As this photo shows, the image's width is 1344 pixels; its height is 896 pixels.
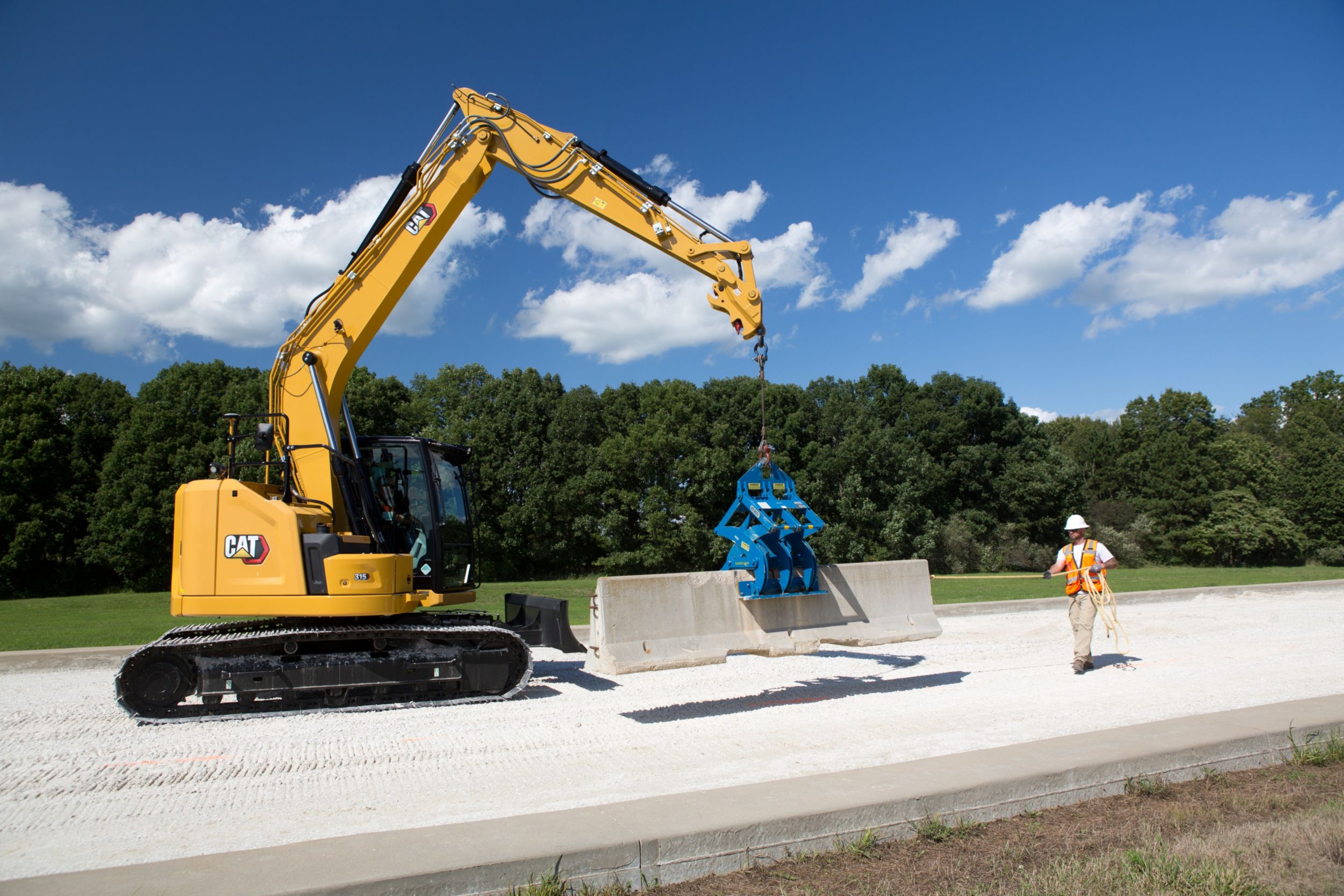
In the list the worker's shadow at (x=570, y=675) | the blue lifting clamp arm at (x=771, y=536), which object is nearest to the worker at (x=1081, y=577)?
the blue lifting clamp arm at (x=771, y=536)

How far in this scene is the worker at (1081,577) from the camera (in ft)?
30.8

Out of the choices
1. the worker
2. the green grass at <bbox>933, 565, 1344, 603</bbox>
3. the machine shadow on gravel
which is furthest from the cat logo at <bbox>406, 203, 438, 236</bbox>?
the green grass at <bbox>933, 565, 1344, 603</bbox>

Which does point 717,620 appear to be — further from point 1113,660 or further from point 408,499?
point 1113,660

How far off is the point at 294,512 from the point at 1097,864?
7.16 m

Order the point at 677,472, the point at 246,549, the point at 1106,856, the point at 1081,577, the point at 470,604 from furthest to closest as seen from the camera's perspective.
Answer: the point at 677,472
the point at 470,604
the point at 1081,577
the point at 246,549
the point at 1106,856

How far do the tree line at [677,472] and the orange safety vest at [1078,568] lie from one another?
29.1 meters

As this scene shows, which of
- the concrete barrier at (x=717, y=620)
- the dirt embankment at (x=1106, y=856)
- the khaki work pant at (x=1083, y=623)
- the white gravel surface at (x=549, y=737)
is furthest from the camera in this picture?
the khaki work pant at (x=1083, y=623)

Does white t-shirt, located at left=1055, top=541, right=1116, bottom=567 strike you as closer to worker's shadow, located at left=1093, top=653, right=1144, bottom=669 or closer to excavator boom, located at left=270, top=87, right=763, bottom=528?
worker's shadow, located at left=1093, top=653, right=1144, bottom=669

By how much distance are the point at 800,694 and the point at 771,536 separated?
1.62m

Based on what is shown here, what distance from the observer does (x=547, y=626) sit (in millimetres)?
8805

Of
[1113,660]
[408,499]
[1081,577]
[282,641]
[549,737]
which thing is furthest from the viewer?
[1113,660]

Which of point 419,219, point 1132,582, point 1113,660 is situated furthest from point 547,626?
point 1132,582

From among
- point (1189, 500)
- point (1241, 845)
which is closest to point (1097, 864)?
point (1241, 845)

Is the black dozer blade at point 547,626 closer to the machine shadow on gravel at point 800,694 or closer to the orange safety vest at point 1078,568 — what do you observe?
the machine shadow on gravel at point 800,694
